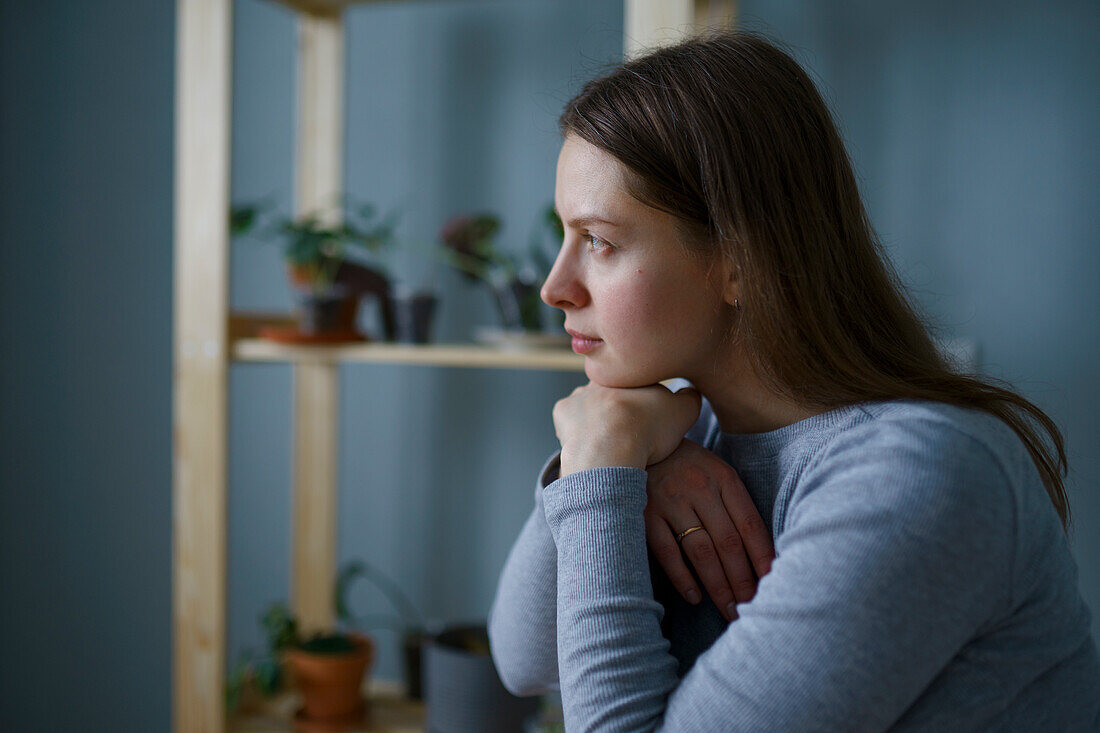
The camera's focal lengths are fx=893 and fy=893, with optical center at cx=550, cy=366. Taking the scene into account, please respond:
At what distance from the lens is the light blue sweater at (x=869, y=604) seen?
58 cm

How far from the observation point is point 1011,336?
1.54 meters

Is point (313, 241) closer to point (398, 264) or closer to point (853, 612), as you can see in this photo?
point (398, 264)

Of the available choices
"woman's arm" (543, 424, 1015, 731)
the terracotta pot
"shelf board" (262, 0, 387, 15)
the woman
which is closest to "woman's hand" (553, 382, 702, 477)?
the woman

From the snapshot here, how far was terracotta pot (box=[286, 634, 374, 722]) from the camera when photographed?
1608mm

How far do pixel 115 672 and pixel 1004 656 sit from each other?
5.71 feet

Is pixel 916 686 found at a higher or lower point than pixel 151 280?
lower

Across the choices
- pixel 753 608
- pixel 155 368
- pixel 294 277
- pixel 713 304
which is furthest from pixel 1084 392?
pixel 155 368

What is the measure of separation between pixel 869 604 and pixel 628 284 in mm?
320

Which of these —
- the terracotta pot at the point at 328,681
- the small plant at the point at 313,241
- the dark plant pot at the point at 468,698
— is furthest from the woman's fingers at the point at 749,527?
the terracotta pot at the point at 328,681

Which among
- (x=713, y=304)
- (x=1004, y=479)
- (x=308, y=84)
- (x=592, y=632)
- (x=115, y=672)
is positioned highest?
(x=308, y=84)

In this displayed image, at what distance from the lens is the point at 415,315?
1.54m

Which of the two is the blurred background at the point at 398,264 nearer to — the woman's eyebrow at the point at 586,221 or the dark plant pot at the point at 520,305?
the dark plant pot at the point at 520,305

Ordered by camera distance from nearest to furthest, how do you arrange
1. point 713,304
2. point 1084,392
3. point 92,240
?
point 713,304, point 1084,392, point 92,240

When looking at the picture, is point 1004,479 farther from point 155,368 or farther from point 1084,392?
point 155,368
